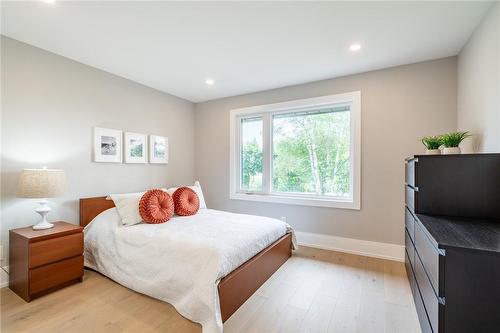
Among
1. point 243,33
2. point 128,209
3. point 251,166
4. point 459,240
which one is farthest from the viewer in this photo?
point 251,166

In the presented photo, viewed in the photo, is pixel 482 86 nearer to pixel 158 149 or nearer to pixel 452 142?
pixel 452 142

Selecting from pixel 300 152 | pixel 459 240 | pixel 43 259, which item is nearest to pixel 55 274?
pixel 43 259

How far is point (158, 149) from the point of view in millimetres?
3891

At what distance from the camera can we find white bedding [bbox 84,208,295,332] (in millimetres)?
1792

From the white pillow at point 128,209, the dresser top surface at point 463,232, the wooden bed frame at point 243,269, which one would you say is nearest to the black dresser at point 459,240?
the dresser top surface at point 463,232

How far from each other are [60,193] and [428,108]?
4244 mm

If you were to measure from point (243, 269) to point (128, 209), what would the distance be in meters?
1.55

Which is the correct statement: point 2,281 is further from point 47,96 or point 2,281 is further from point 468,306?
point 468,306

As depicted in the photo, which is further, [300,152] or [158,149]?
[158,149]

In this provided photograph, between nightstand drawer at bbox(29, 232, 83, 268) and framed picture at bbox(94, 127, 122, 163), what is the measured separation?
1093 mm

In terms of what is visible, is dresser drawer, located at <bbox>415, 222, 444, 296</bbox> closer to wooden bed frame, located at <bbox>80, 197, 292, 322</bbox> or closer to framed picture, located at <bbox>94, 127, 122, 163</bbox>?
wooden bed frame, located at <bbox>80, 197, 292, 322</bbox>

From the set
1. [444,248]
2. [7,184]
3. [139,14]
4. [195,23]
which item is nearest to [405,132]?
[444,248]

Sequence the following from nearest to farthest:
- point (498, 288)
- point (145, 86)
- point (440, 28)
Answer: point (498, 288)
point (440, 28)
point (145, 86)

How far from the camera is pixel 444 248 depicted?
110cm
